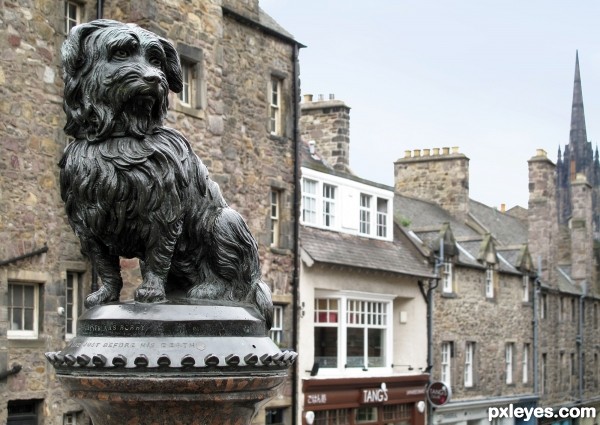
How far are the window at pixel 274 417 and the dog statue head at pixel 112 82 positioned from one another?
1913 cm

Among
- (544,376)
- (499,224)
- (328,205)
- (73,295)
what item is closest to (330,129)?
(328,205)

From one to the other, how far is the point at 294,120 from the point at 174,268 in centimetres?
1933

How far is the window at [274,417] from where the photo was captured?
947 inches

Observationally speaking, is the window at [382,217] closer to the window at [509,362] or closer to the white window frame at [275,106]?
the white window frame at [275,106]

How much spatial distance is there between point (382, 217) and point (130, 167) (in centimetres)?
2464

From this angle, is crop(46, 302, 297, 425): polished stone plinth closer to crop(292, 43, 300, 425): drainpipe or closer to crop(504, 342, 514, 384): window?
crop(292, 43, 300, 425): drainpipe

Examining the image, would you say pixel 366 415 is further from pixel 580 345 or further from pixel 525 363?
pixel 580 345

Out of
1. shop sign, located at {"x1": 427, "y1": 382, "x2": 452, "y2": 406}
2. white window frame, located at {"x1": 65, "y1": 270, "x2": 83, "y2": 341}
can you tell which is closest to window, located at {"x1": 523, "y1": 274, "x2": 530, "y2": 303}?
shop sign, located at {"x1": 427, "y1": 382, "x2": 452, "y2": 406}

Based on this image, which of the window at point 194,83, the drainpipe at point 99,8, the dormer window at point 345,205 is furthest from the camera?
the dormer window at point 345,205

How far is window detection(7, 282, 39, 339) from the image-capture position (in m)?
17.9

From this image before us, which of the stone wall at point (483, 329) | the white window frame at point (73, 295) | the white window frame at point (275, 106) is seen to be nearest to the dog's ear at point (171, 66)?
the white window frame at point (73, 295)

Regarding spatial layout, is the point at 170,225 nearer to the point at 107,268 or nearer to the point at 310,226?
the point at 107,268

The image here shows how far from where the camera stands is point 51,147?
722 inches

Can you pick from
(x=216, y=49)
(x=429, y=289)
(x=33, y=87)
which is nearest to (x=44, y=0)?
(x=33, y=87)
